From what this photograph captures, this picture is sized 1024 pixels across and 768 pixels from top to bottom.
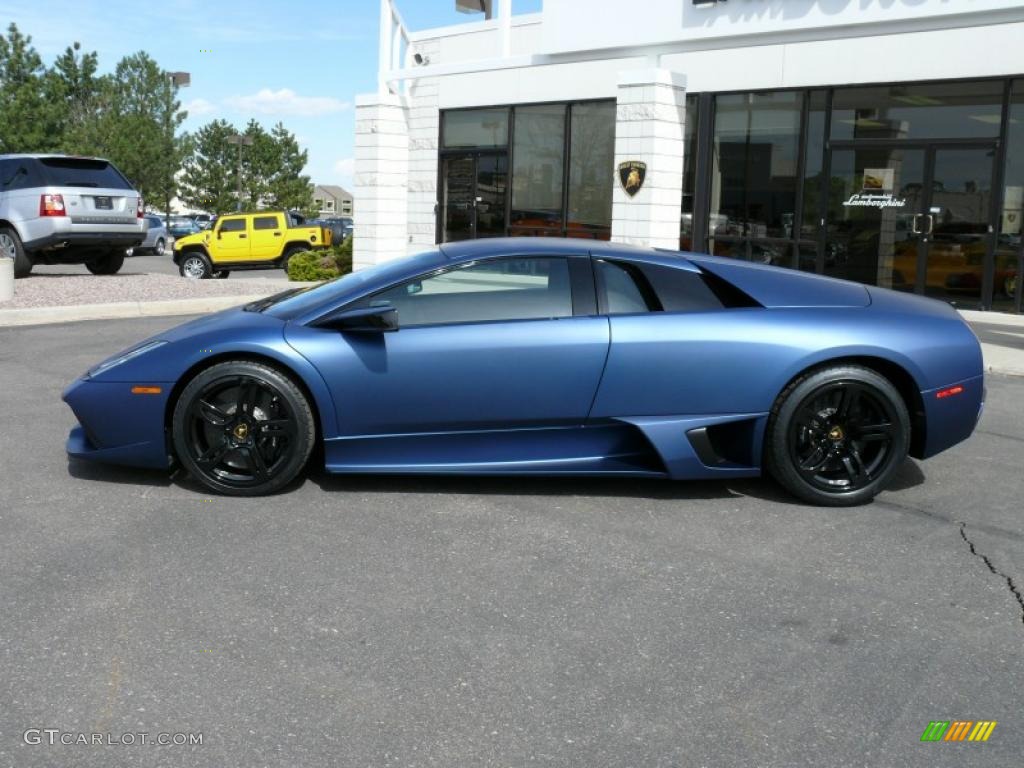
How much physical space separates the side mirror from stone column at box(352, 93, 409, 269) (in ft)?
49.2

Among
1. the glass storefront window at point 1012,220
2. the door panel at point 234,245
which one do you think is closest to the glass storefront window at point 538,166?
the glass storefront window at point 1012,220

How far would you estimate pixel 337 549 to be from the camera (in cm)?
452

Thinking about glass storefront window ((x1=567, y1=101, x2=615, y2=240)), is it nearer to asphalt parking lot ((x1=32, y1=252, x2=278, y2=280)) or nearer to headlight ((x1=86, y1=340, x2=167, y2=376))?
asphalt parking lot ((x1=32, y1=252, x2=278, y2=280))

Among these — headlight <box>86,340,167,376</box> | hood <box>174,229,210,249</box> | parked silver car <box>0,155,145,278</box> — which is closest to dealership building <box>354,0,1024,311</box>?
parked silver car <box>0,155,145,278</box>

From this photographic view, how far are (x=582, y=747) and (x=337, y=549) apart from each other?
1.87 metres

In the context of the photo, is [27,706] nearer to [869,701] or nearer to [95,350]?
[869,701]

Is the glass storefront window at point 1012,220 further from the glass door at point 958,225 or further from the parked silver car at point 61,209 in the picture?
the parked silver car at point 61,209

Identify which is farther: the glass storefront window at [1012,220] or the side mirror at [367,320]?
the glass storefront window at [1012,220]

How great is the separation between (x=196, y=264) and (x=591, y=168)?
12.4m

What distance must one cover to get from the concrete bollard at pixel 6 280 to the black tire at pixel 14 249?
2.92 meters

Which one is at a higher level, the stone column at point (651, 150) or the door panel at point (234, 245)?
the stone column at point (651, 150)

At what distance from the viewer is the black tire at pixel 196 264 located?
26.5 m

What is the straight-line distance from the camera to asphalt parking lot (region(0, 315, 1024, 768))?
117 inches

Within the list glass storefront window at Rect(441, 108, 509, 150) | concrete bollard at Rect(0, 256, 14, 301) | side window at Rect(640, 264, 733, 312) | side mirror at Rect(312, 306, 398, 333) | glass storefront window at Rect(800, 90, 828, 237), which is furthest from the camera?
glass storefront window at Rect(441, 108, 509, 150)
